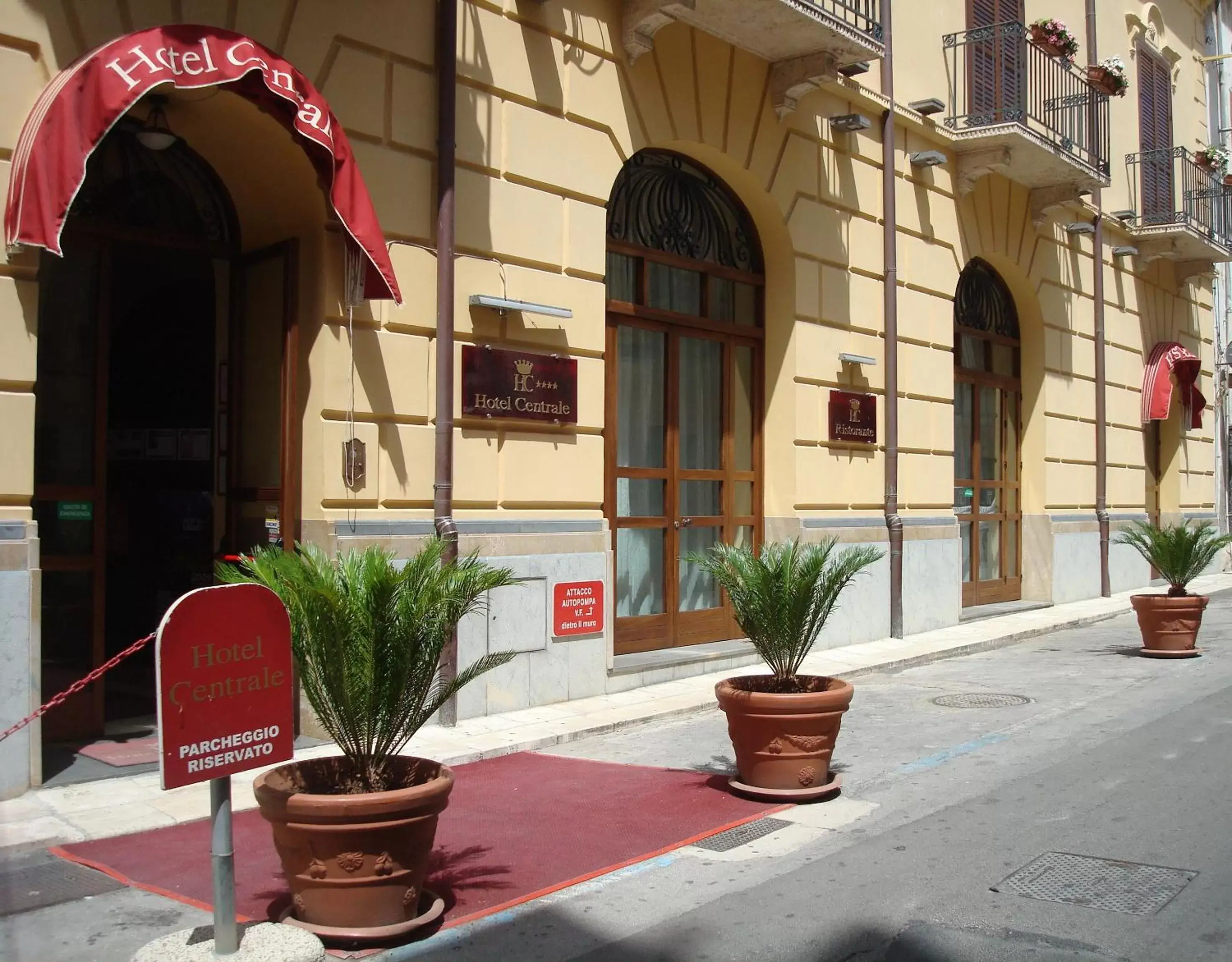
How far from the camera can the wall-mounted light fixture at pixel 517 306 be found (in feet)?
32.6

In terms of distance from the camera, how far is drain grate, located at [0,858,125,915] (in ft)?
18.5

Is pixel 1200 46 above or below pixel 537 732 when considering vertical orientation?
above

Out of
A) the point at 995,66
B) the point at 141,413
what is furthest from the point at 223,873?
the point at 995,66

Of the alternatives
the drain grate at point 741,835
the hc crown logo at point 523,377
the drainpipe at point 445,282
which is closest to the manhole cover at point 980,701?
the drain grate at point 741,835

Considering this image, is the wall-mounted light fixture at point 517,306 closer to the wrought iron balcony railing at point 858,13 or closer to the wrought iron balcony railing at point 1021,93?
the wrought iron balcony railing at point 858,13

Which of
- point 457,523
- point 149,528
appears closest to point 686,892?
point 457,523

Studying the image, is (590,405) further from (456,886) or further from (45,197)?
(456,886)

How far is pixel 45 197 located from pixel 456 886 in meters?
4.66

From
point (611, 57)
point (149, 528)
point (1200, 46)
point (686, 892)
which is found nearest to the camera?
point (686, 892)

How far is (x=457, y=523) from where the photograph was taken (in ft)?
32.1

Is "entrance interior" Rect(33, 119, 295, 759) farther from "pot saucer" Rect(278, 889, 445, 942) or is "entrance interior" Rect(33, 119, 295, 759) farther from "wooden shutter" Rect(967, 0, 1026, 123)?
"wooden shutter" Rect(967, 0, 1026, 123)

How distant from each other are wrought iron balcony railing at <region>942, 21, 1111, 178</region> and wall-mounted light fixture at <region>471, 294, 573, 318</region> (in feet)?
26.8

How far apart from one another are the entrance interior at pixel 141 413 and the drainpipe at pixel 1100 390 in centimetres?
1502

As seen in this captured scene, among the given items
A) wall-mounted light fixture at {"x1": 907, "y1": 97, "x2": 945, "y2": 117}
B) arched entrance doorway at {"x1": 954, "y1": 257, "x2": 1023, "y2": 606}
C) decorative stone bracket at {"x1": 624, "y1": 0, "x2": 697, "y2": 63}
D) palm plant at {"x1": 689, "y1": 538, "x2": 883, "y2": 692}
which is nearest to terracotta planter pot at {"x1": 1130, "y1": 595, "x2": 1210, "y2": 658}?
arched entrance doorway at {"x1": 954, "y1": 257, "x2": 1023, "y2": 606}
